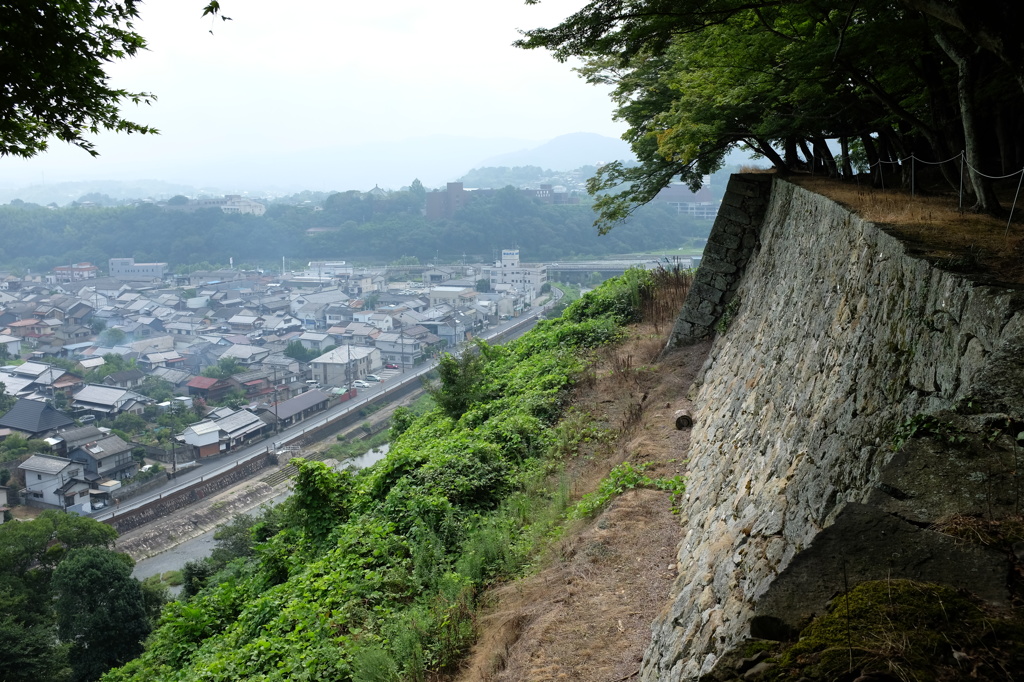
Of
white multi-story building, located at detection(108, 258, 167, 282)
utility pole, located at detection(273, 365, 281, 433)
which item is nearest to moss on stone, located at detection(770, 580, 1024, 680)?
utility pole, located at detection(273, 365, 281, 433)

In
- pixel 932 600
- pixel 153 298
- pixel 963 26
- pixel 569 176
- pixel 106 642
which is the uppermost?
pixel 569 176

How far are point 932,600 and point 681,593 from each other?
2.29 meters

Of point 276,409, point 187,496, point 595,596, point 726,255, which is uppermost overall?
point 726,255

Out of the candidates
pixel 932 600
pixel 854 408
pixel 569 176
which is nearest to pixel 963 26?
pixel 854 408

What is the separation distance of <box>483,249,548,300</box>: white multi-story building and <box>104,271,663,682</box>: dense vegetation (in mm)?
38922

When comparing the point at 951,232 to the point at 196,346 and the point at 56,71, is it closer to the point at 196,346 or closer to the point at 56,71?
the point at 56,71

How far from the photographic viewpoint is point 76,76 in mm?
6109

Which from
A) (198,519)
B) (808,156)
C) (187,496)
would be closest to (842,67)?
(808,156)

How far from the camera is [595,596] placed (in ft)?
16.2

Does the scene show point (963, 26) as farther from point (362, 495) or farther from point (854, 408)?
point (362, 495)

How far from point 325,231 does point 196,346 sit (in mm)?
29988

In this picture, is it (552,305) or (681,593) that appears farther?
(552,305)

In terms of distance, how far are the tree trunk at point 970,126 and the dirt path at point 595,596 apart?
352 cm

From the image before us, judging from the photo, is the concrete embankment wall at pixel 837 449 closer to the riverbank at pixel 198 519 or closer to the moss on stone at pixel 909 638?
the moss on stone at pixel 909 638
